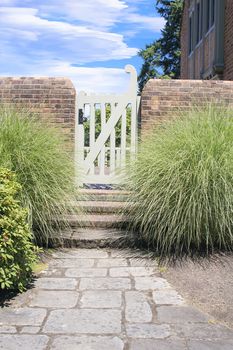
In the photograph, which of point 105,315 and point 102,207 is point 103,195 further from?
point 105,315

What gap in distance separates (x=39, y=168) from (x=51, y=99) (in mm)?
2073

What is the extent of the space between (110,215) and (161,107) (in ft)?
5.93

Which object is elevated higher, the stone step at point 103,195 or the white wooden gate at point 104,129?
the white wooden gate at point 104,129

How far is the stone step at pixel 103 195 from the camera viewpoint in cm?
565

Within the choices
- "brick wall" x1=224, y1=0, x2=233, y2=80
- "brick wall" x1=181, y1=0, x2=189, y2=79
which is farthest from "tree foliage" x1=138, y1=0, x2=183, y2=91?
"brick wall" x1=224, y1=0, x2=233, y2=80

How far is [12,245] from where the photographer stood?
3918mm

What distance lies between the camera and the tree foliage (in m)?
36.1

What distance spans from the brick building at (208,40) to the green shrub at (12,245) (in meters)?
8.58

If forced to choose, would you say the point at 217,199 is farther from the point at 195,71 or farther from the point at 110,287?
the point at 195,71

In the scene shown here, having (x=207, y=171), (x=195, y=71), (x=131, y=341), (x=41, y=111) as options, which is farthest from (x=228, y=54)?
(x=131, y=341)

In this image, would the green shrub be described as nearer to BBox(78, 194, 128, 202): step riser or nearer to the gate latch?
BBox(78, 194, 128, 202): step riser

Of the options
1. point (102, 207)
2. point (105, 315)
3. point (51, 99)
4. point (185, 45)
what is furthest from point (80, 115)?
point (185, 45)

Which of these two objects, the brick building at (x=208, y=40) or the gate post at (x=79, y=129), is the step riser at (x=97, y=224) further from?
the brick building at (x=208, y=40)

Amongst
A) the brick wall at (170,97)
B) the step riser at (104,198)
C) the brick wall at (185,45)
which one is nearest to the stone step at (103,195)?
the step riser at (104,198)
